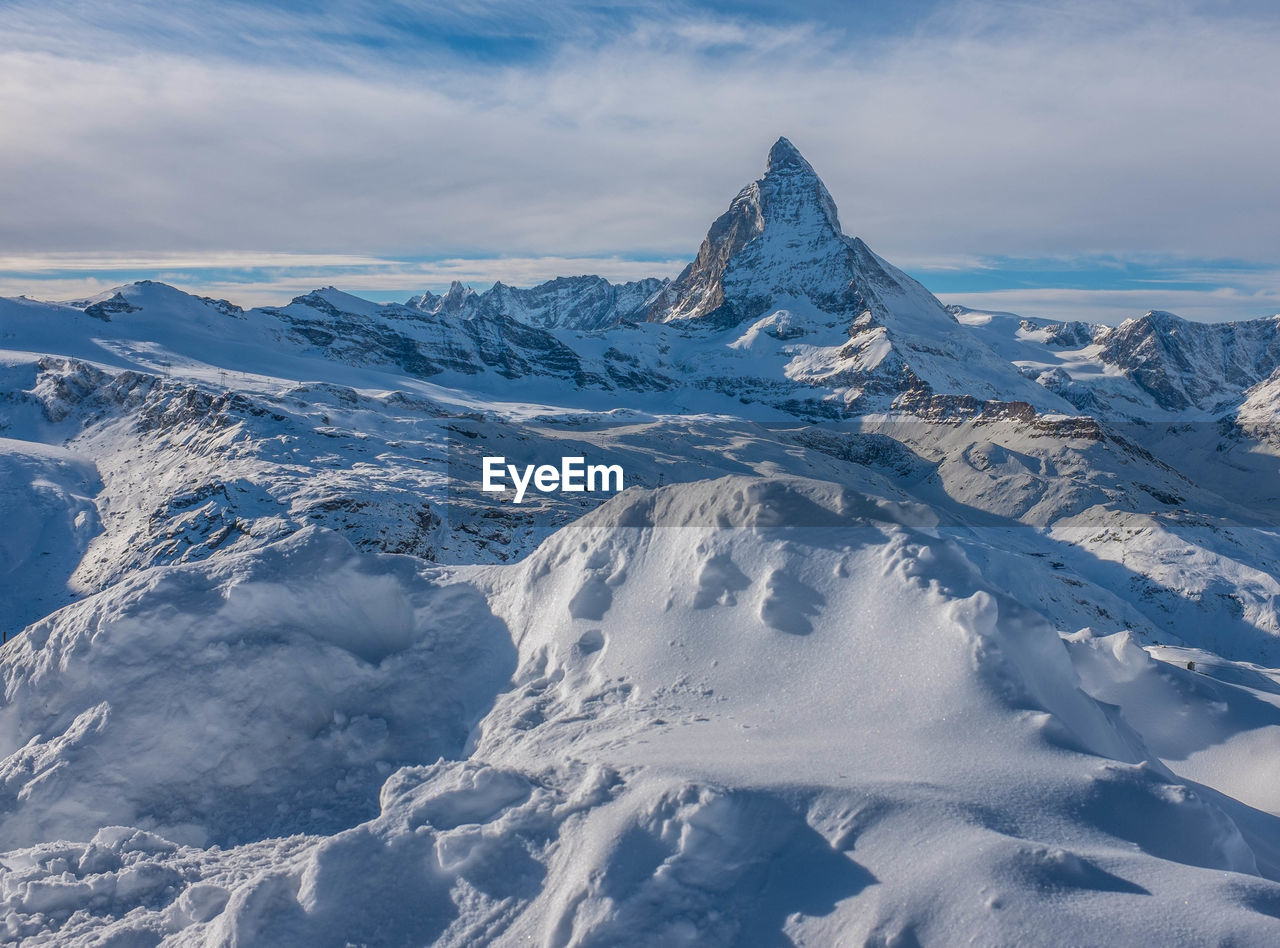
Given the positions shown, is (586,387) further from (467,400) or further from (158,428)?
(158,428)

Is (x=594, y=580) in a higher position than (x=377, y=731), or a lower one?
higher

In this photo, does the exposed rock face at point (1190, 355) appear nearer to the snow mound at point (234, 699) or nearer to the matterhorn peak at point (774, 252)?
the matterhorn peak at point (774, 252)

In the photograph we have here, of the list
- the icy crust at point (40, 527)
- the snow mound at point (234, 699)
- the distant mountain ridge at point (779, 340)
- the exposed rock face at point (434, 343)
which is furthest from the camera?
the exposed rock face at point (434, 343)

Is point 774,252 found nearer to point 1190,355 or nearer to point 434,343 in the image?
point 434,343

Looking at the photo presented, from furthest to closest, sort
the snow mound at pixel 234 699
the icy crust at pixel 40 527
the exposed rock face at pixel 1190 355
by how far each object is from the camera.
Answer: the exposed rock face at pixel 1190 355 < the icy crust at pixel 40 527 < the snow mound at pixel 234 699

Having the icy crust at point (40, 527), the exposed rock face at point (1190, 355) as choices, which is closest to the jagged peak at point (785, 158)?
the exposed rock face at point (1190, 355)

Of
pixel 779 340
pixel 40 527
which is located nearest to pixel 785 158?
pixel 779 340

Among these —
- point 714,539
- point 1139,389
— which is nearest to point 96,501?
point 714,539

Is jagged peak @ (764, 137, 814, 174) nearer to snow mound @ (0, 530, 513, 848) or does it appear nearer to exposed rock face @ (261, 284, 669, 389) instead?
exposed rock face @ (261, 284, 669, 389)
